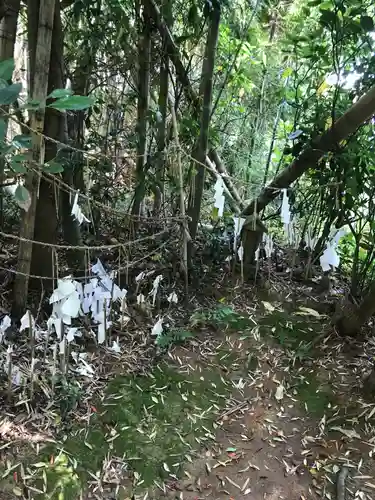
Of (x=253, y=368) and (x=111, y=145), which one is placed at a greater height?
(x=111, y=145)

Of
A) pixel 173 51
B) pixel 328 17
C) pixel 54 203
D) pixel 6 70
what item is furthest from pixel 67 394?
pixel 328 17

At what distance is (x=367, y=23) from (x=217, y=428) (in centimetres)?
206

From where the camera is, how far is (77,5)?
2162 mm

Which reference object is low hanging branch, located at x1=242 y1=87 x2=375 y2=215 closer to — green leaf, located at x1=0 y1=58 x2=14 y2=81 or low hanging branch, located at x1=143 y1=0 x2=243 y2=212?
low hanging branch, located at x1=143 y1=0 x2=243 y2=212

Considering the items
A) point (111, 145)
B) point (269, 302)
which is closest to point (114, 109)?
point (111, 145)

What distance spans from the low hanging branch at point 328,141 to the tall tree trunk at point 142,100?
0.64 meters

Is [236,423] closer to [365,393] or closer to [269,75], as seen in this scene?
[365,393]

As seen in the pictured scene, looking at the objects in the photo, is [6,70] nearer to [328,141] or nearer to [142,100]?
[142,100]

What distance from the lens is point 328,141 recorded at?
2477 millimetres

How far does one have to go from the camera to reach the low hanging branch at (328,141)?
2252 millimetres

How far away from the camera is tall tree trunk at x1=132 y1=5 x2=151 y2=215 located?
2.46 meters

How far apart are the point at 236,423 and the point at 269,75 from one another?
282cm

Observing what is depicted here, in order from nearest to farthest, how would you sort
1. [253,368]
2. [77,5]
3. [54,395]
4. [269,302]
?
[54,395]
[77,5]
[253,368]
[269,302]

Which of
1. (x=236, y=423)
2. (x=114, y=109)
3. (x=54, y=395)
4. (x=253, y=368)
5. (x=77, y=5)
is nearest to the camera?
(x=54, y=395)
